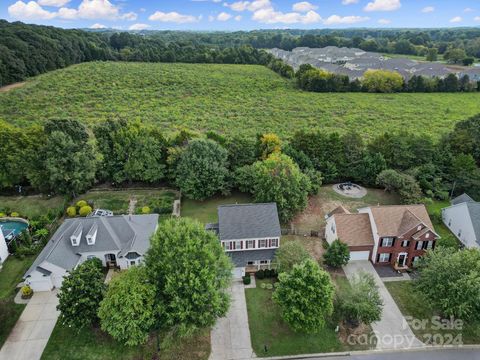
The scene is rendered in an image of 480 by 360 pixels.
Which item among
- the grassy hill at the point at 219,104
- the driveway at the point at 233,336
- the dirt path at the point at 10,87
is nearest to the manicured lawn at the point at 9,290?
the driveway at the point at 233,336

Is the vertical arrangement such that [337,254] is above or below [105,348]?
above

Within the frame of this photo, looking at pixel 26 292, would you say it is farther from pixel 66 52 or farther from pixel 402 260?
pixel 66 52

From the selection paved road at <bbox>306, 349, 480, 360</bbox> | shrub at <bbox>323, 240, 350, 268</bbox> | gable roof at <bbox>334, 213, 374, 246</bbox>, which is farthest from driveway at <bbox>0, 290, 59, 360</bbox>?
gable roof at <bbox>334, 213, 374, 246</bbox>

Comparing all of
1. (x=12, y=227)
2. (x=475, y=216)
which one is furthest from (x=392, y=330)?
(x=12, y=227)

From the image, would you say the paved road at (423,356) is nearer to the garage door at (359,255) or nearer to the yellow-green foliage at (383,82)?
the garage door at (359,255)

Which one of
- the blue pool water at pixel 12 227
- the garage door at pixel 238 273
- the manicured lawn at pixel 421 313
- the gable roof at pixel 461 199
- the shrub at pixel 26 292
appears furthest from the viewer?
the gable roof at pixel 461 199

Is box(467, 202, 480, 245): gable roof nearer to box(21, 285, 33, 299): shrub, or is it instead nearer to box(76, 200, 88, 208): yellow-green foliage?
box(21, 285, 33, 299): shrub
